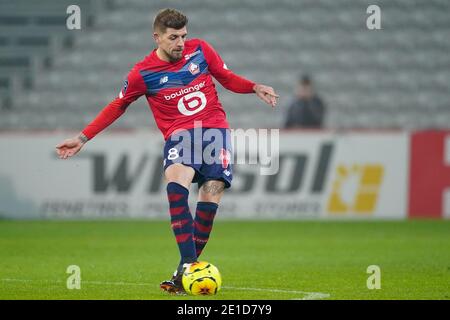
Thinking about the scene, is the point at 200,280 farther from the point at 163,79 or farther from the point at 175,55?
the point at 175,55

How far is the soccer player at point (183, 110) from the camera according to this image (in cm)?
825

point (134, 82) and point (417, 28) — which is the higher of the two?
point (417, 28)

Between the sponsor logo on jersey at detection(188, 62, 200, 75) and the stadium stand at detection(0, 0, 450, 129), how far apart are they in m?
11.9

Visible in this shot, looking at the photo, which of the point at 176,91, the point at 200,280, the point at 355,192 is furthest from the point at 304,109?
the point at 200,280

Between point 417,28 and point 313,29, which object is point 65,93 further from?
point 417,28

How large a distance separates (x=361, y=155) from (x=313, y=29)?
6085 millimetres

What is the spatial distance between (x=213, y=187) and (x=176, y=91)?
0.81 metres

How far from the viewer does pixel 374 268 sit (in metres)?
10.0

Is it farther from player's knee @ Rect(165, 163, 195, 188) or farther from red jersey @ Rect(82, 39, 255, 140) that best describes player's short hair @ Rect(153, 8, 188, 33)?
player's knee @ Rect(165, 163, 195, 188)

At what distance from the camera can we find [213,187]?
8492 mm

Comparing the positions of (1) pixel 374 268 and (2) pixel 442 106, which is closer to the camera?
(1) pixel 374 268

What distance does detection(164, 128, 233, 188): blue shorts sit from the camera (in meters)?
8.33
